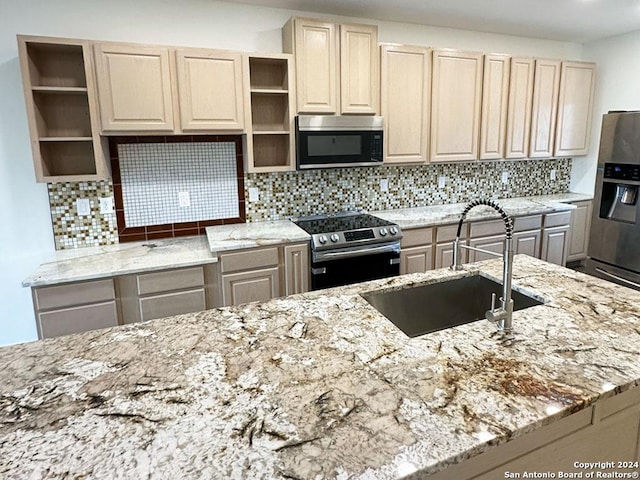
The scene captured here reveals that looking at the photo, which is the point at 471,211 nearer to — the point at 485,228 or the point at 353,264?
the point at 485,228

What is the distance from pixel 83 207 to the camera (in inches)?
116

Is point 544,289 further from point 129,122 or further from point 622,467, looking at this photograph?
point 129,122

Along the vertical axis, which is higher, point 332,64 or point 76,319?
point 332,64

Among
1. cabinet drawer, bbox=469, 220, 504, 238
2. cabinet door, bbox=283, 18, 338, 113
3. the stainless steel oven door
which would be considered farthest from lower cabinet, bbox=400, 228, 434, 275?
cabinet door, bbox=283, 18, 338, 113

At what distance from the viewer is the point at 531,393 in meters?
1.07

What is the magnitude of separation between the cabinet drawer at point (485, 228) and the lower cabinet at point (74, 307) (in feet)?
9.73

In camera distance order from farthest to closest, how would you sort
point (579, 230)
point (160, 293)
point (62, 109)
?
point (579, 230) < point (62, 109) < point (160, 293)

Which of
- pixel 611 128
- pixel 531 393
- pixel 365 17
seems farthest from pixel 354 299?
pixel 611 128

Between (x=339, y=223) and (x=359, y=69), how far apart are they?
4.09 feet

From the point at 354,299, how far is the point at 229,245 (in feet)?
4.25

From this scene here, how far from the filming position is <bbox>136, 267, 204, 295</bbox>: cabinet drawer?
2.58 m

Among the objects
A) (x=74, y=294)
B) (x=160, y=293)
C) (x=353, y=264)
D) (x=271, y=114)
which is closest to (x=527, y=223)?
(x=353, y=264)

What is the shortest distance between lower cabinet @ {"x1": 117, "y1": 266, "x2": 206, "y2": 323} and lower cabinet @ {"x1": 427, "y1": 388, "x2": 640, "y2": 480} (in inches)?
83.5

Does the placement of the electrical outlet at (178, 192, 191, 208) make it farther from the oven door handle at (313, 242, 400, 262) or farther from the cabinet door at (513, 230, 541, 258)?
the cabinet door at (513, 230, 541, 258)
